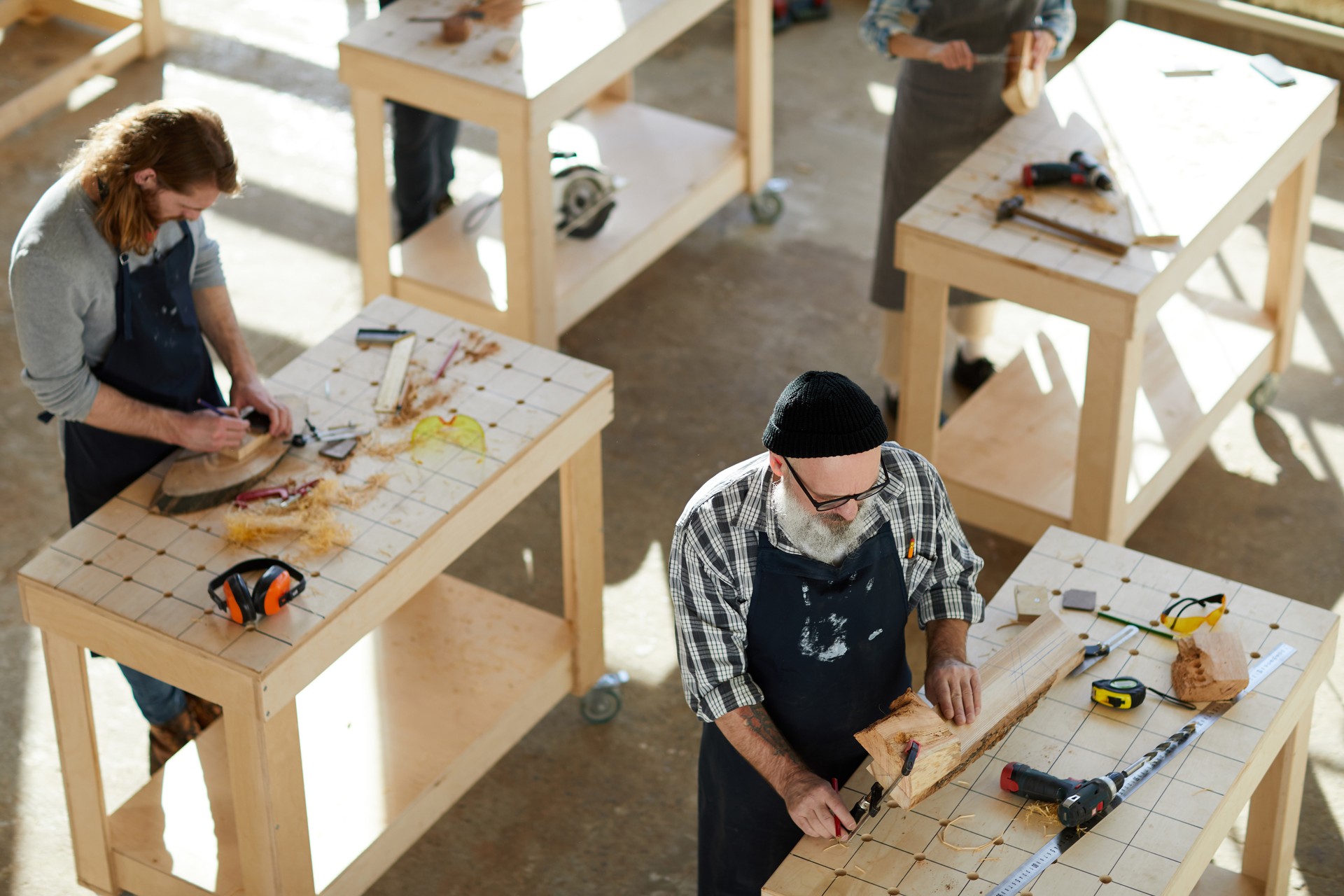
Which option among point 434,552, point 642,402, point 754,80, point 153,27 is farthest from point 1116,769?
point 153,27

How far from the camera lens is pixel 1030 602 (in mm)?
3002

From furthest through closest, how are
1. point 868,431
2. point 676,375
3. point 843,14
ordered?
point 843,14 < point 676,375 < point 868,431

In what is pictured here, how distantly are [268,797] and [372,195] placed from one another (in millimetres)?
2422

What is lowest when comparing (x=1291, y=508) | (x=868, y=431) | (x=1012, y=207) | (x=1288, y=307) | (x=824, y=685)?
(x=1291, y=508)

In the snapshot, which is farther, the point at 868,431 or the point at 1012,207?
the point at 1012,207

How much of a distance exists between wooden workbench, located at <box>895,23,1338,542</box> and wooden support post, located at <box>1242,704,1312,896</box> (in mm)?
1013

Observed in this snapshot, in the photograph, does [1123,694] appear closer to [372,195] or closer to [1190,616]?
[1190,616]

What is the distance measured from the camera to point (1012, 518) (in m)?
4.29

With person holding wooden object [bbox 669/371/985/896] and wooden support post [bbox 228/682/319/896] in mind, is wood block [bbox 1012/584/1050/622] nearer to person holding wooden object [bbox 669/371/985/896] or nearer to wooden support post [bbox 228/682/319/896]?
person holding wooden object [bbox 669/371/985/896]

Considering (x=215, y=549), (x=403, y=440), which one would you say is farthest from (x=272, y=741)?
(x=403, y=440)

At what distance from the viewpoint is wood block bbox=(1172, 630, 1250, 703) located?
2756 mm

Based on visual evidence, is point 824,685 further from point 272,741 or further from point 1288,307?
point 1288,307

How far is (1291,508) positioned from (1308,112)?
1.13 meters

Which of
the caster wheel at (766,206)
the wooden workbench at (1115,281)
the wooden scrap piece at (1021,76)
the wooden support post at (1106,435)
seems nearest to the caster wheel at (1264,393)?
the wooden workbench at (1115,281)
